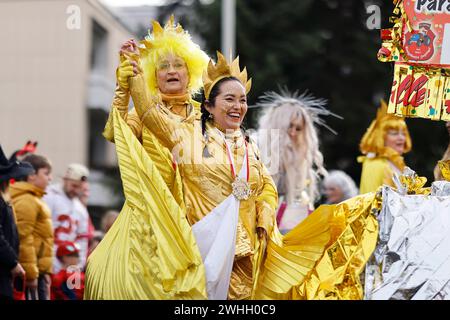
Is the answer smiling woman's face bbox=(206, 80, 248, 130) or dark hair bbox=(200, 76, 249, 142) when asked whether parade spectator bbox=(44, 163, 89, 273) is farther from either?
smiling woman's face bbox=(206, 80, 248, 130)

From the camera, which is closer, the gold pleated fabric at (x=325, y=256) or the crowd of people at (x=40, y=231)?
the gold pleated fabric at (x=325, y=256)

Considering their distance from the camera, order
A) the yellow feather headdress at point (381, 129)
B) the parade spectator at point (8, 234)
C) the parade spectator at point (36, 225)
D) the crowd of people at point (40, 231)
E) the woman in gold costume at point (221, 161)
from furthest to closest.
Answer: the yellow feather headdress at point (381, 129) < the parade spectator at point (36, 225) < the crowd of people at point (40, 231) < the parade spectator at point (8, 234) < the woman in gold costume at point (221, 161)

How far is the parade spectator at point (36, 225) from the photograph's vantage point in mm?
7633

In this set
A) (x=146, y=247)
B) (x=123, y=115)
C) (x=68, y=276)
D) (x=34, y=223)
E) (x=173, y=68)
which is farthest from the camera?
(x=68, y=276)

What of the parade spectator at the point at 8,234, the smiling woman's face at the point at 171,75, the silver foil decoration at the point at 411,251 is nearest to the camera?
the silver foil decoration at the point at 411,251

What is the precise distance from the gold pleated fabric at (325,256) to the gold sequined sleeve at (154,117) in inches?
33.3

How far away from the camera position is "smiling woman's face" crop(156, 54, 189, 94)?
19.6 feet

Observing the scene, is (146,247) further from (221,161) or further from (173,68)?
(173,68)

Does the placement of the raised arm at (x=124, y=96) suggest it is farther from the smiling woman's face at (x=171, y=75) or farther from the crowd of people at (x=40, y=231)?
the crowd of people at (x=40, y=231)

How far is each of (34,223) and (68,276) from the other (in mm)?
663

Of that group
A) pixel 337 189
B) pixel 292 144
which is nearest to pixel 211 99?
pixel 292 144

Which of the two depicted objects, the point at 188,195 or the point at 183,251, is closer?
the point at 183,251

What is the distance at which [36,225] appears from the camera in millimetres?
7848

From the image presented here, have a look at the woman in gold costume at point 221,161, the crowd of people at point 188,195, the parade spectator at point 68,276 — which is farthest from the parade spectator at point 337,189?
the woman in gold costume at point 221,161
